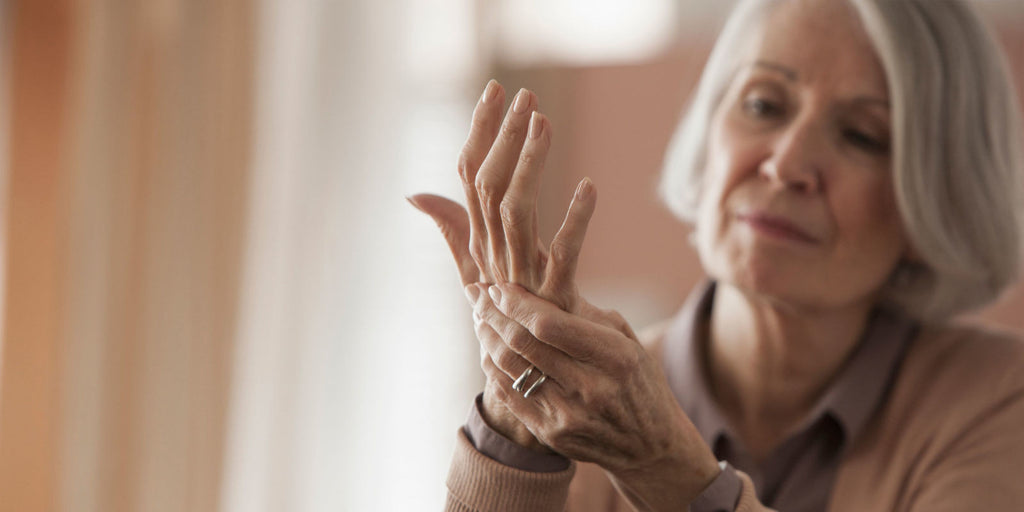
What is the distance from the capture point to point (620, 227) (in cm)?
310

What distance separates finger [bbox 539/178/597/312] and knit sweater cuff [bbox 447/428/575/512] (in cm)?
19

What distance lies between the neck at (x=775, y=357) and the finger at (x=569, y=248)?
580 mm

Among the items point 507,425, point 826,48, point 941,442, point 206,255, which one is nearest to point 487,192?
point 507,425

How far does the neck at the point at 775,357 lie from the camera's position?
136 centimetres

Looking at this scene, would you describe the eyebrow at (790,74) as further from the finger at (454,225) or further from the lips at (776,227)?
the finger at (454,225)

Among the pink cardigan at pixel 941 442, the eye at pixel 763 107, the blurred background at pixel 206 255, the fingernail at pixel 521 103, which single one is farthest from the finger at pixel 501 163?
the blurred background at pixel 206 255

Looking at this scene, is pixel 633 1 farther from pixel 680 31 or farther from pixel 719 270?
pixel 719 270

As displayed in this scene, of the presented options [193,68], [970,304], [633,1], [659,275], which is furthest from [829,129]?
[633,1]

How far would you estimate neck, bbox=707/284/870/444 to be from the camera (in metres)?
1.36

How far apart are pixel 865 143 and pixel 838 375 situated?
346 mm

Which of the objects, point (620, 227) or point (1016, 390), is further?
point (620, 227)

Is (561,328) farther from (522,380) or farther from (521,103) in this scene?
(521,103)

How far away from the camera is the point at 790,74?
1275 millimetres

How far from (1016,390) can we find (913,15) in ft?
1.70
